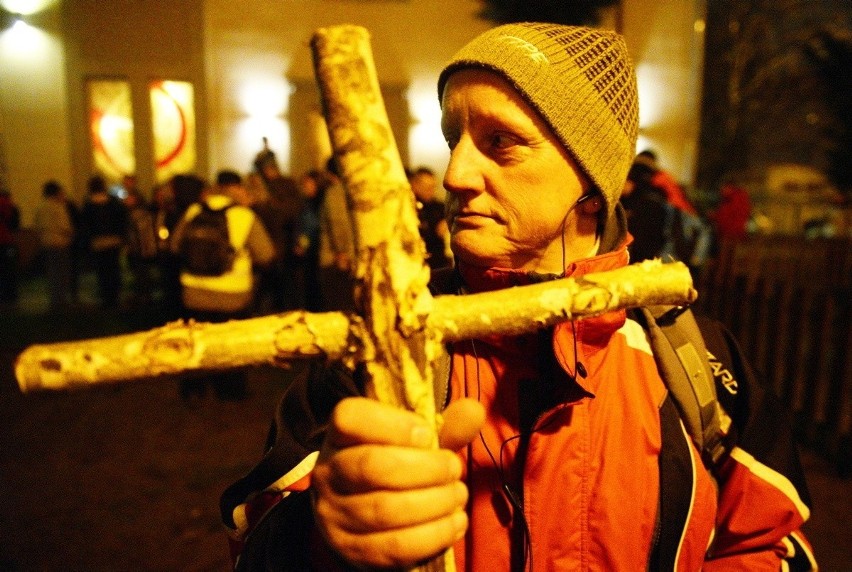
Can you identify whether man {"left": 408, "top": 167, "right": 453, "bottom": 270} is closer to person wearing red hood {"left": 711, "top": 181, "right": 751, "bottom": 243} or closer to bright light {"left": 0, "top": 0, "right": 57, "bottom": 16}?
bright light {"left": 0, "top": 0, "right": 57, "bottom": 16}

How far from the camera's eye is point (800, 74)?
2419 cm

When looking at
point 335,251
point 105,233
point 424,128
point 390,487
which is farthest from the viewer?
point 105,233

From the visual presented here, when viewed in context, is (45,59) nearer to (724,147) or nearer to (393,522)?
(393,522)

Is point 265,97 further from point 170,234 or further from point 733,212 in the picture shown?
point 733,212

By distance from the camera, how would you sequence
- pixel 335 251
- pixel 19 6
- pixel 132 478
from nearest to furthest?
pixel 19 6 → pixel 132 478 → pixel 335 251

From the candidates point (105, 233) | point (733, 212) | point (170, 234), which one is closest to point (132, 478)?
point (170, 234)

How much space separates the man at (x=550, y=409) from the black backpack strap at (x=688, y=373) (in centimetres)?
3

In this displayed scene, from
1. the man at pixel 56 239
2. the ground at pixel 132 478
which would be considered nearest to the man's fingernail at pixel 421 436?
the ground at pixel 132 478

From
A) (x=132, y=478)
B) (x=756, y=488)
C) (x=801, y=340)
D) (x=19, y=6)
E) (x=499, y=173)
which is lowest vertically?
(x=132, y=478)

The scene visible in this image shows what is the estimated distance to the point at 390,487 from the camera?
780mm

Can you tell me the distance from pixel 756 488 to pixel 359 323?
121 cm

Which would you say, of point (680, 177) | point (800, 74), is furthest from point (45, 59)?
point (800, 74)

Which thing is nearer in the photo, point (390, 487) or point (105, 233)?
point (390, 487)

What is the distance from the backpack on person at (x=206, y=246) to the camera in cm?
515
